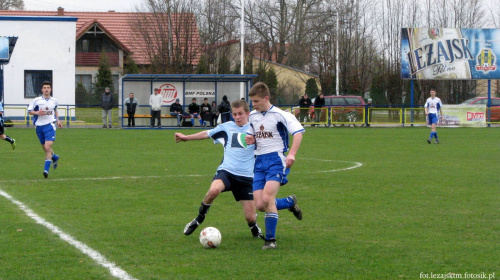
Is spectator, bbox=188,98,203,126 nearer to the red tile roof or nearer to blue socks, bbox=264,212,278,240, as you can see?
the red tile roof

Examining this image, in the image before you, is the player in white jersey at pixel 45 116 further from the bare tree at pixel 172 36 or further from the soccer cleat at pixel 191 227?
the bare tree at pixel 172 36

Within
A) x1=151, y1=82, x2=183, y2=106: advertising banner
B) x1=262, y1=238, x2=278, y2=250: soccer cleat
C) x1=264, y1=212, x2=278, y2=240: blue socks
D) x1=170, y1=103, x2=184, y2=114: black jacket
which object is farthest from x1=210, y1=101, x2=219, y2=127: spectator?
x1=262, y1=238, x2=278, y2=250: soccer cleat

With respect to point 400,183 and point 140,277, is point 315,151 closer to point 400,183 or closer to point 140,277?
point 400,183

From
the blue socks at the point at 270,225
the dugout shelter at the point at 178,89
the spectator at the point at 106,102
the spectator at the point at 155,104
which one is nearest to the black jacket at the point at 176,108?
the dugout shelter at the point at 178,89

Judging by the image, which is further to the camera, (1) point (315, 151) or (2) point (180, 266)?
(1) point (315, 151)

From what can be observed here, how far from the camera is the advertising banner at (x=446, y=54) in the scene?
129 feet

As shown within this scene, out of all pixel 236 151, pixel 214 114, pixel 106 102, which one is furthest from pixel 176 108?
pixel 236 151

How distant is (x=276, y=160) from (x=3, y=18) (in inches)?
1490

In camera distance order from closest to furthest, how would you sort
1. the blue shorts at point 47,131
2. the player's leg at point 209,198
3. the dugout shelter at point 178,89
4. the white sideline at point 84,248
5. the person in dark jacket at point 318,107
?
the white sideline at point 84,248 < the player's leg at point 209,198 < the blue shorts at point 47,131 < the dugout shelter at point 178,89 < the person in dark jacket at point 318,107

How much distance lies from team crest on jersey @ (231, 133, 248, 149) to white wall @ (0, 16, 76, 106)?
35206 millimetres

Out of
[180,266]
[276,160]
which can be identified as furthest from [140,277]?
[276,160]

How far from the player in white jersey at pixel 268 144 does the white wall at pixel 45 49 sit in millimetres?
35671

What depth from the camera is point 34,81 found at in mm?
41531

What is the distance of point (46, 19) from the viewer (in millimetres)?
42219
